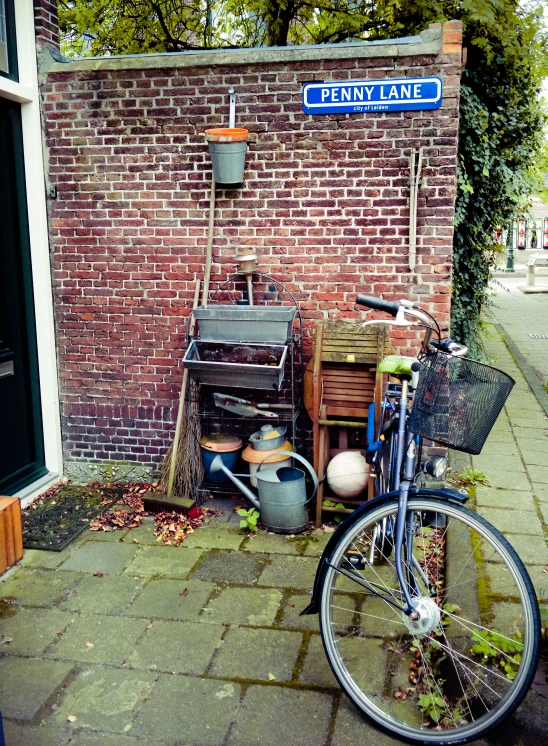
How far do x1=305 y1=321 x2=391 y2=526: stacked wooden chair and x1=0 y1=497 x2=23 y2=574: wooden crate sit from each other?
1938 millimetres

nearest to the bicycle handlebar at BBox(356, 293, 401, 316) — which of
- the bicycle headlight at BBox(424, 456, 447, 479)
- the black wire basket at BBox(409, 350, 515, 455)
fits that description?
the black wire basket at BBox(409, 350, 515, 455)

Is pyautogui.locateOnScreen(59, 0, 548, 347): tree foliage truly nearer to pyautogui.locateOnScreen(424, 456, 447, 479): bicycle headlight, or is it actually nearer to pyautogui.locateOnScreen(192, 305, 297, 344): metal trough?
pyautogui.locateOnScreen(192, 305, 297, 344): metal trough

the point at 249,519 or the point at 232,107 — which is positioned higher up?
the point at 232,107

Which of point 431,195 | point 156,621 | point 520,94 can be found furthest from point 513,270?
point 156,621

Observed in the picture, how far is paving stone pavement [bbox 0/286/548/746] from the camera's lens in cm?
284

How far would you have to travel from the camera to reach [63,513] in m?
5.02

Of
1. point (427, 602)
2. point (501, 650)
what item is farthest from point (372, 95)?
point (501, 650)

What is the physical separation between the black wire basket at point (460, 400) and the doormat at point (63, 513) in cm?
282

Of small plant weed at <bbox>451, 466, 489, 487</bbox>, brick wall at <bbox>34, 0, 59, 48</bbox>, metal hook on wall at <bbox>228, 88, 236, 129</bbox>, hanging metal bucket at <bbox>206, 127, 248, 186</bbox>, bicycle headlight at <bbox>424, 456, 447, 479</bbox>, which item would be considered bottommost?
small plant weed at <bbox>451, 466, 489, 487</bbox>

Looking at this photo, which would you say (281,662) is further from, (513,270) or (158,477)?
(513,270)

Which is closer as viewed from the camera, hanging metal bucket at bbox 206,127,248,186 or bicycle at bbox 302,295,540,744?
bicycle at bbox 302,295,540,744

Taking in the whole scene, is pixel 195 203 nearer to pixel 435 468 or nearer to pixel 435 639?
pixel 435 468

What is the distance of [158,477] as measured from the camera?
554 cm

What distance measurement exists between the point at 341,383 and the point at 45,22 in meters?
3.48
